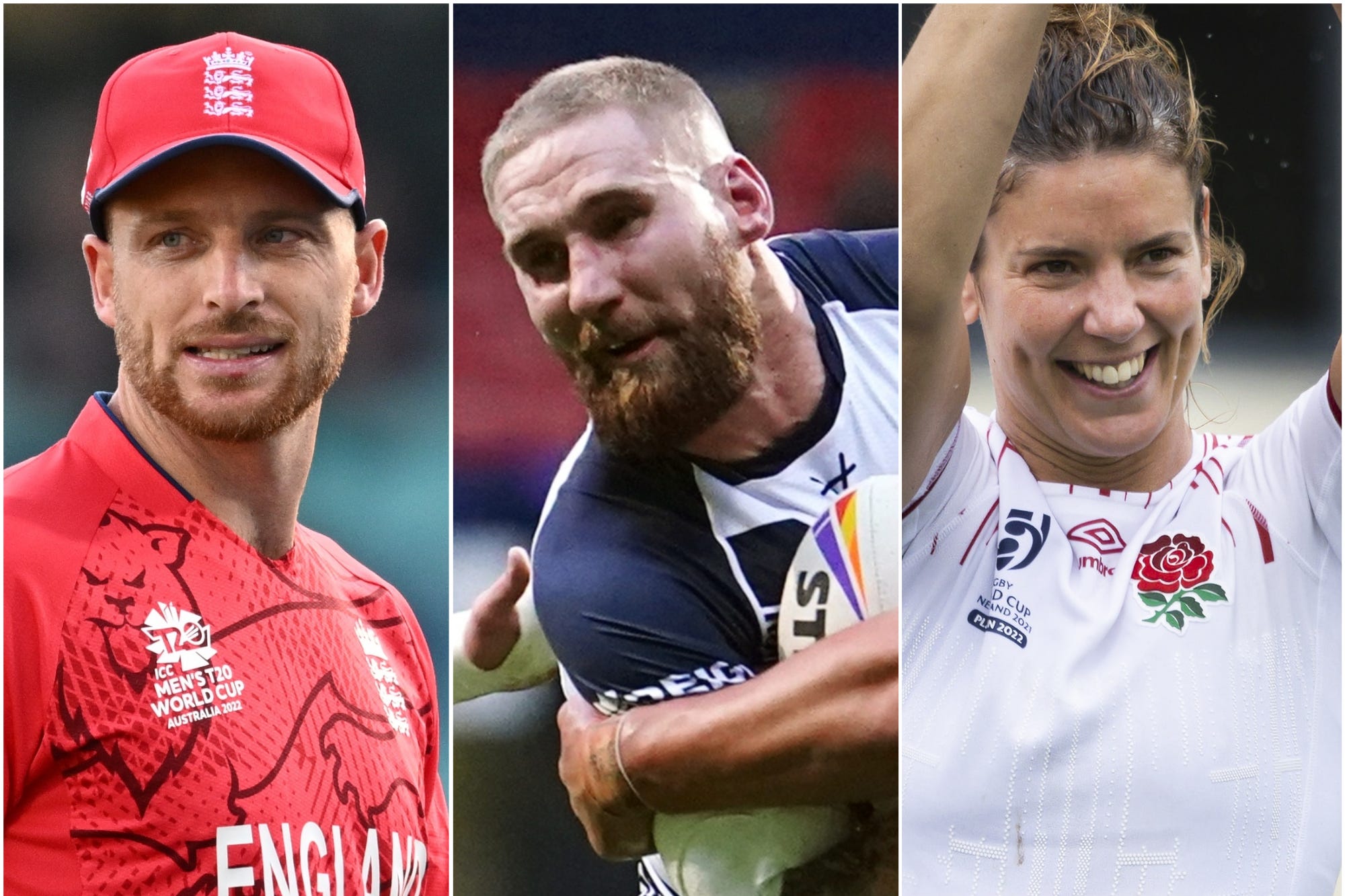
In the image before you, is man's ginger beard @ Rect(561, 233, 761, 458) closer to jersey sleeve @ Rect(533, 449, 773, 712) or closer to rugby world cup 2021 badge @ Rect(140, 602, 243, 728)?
jersey sleeve @ Rect(533, 449, 773, 712)

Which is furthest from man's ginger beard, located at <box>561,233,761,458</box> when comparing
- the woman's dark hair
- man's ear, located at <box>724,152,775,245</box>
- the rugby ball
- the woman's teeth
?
the woman's teeth

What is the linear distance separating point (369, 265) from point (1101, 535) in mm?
1646

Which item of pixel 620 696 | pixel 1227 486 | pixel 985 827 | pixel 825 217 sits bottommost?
pixel 985 827

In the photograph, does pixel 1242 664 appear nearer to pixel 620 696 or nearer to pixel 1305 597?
pixel 1305 597

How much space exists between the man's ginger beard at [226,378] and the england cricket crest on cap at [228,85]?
0.38 m

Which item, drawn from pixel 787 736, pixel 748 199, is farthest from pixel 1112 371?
pixel 787 736

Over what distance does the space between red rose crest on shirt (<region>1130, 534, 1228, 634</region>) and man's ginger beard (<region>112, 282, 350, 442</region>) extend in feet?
5.79

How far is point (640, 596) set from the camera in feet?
9.15

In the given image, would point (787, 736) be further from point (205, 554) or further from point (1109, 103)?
point (1109, 103)

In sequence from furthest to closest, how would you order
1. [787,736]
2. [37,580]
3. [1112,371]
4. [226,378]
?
[1112,371], [787,736], [226,378], [37,580]

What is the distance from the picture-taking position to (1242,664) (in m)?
2.87

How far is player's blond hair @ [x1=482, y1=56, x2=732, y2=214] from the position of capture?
2.78m

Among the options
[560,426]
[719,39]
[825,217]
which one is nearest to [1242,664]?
[825,217]

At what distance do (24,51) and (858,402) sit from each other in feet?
6.14
